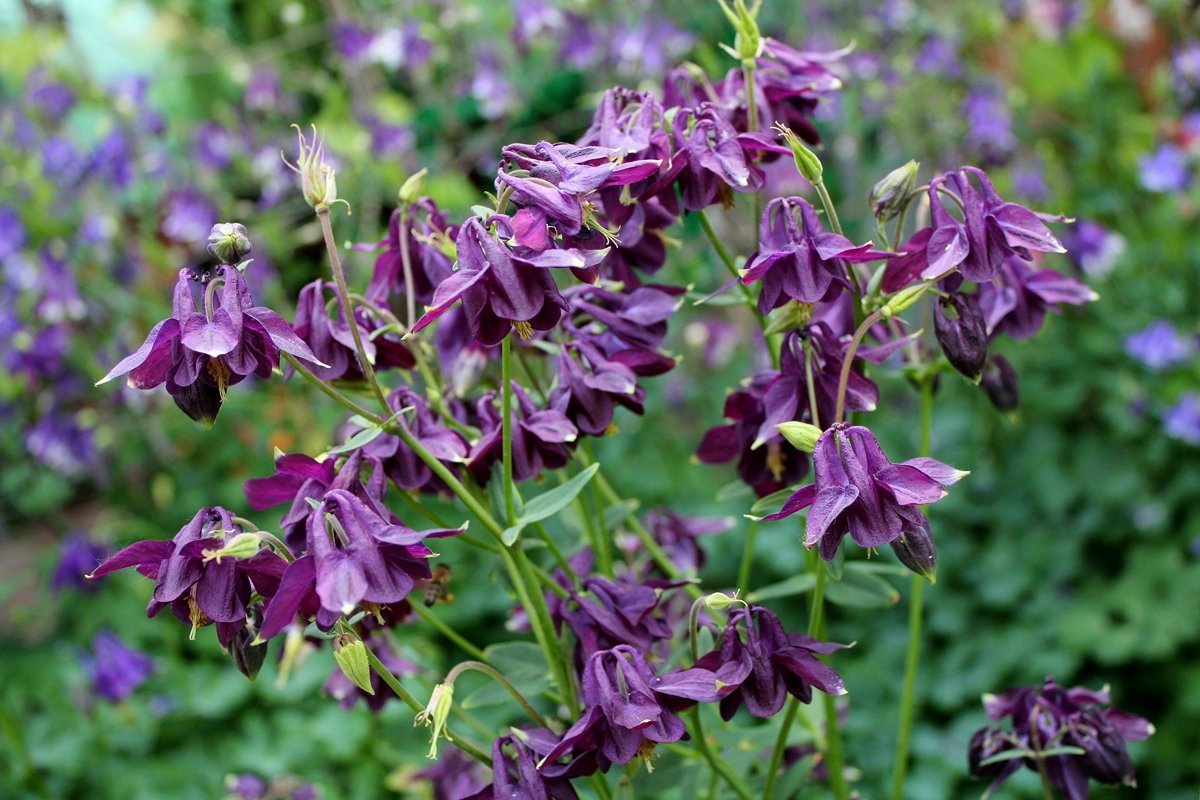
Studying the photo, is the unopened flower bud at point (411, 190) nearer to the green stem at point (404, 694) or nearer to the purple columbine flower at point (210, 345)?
the purple columbine flower at point (210, 345)

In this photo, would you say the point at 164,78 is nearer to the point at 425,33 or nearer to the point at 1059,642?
the point at 425,33

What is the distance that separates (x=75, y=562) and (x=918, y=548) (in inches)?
99.0

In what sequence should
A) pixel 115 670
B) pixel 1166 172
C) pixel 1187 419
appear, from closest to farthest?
pixel 115 670, pixel 1187 419, pixel 1166 172

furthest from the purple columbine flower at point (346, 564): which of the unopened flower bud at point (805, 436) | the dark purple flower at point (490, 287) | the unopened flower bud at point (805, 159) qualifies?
the unopened flower bud at point (805, 159)

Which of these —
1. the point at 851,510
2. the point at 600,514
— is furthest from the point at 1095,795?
the point at 851,510

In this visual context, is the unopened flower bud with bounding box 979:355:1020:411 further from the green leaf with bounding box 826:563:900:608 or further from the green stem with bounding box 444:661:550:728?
the green stem with bounding box 444:661:550:728

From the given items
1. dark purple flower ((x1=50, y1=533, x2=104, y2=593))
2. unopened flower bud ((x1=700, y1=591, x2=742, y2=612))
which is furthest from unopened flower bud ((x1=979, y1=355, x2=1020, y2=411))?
dark purple flower ((x1=50, y1=533, x2=104, y2=593))

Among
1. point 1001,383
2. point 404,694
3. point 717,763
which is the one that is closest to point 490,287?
point 404,694

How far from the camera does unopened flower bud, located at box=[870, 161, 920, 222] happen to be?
94cm

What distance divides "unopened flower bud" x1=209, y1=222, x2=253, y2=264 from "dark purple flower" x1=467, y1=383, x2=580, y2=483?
0.82 feet

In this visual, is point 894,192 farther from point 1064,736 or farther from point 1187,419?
point 1187,419

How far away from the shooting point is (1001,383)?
3.83ft

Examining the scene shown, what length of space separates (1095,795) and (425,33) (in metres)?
2.64

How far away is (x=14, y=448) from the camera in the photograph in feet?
10.8
